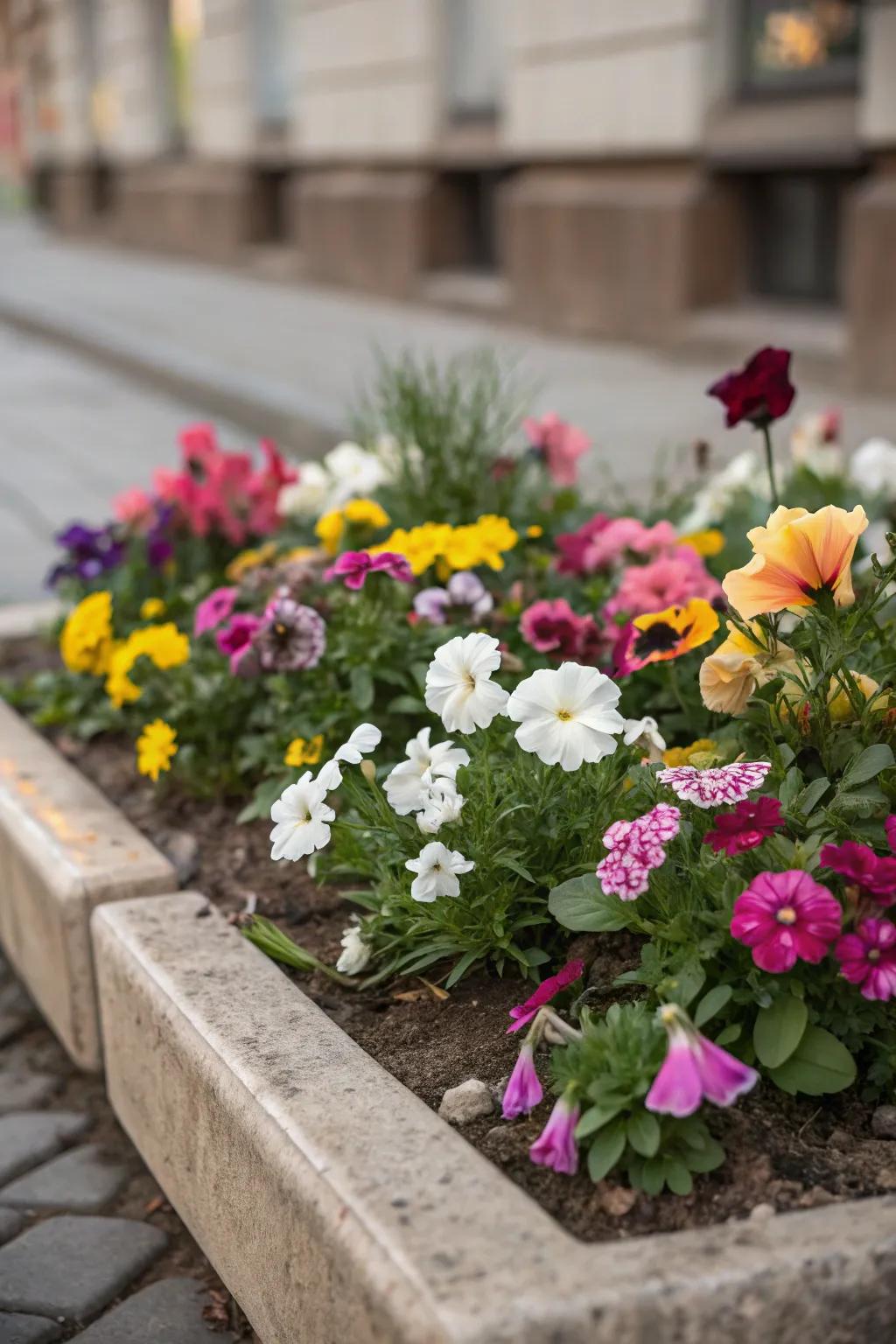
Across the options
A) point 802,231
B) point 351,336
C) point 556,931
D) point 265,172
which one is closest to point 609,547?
point 556,931

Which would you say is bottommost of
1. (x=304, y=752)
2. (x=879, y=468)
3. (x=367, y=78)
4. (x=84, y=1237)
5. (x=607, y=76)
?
(x=84, y=1237)

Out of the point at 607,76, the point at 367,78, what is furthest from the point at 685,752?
the point at 367,78

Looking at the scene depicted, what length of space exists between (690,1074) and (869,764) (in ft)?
1.58

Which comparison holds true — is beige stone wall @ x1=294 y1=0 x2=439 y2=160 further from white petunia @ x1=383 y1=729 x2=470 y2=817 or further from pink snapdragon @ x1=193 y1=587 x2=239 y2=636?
white petunia @ x1=383 y1=729 x2=470 y2=817

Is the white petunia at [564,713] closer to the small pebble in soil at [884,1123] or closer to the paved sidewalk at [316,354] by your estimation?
the small pebble in soil at [884,1123]

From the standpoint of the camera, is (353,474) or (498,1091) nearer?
(498,1091)

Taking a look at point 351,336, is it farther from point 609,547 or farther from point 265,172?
point 609,547

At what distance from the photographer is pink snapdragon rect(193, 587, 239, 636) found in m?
3.01

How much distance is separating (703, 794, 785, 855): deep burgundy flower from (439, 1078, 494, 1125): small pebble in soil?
388 mm

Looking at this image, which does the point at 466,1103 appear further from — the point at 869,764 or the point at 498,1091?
the point at 869,764

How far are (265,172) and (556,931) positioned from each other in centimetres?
1321

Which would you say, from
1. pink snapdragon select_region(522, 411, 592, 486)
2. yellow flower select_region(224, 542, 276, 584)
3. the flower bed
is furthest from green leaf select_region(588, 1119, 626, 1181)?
pink snapdragon select_region(522, 411, 592, 486)

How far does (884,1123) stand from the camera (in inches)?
72.0

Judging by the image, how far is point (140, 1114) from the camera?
2.34 meters
